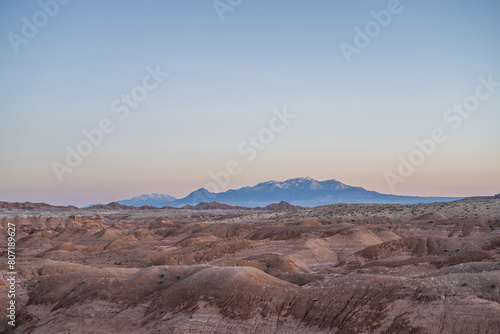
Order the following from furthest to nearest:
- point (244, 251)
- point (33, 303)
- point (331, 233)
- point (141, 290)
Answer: point (331, 233)
point (244, 251)
point (33, 303)
point (141, 290)

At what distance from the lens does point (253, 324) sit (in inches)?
837

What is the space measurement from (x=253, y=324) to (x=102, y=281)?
12355mm

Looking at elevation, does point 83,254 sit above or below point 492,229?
above

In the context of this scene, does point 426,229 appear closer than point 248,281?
No

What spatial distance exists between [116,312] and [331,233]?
123ft

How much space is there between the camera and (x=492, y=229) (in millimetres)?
53562

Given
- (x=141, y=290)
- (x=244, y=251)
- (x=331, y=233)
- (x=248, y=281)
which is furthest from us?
(x=331, y=233)

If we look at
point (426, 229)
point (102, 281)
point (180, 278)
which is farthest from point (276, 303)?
point (426, 229)

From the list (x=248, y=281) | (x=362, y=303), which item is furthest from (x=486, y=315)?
(x=248, y=281)

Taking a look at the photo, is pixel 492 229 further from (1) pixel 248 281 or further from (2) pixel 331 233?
(1) pixel 248 281

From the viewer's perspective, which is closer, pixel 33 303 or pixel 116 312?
pixel 116 312

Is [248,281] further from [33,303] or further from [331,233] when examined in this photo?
[331,233]

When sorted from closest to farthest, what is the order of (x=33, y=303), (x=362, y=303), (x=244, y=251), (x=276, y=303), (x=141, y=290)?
1. (x=362, y=303)
2. (x=276, y=303)
3. (x=141, y=290)
4. (x=33, y=303)
5. (x=244, y=251)

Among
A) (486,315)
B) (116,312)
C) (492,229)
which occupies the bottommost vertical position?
(492,229)
